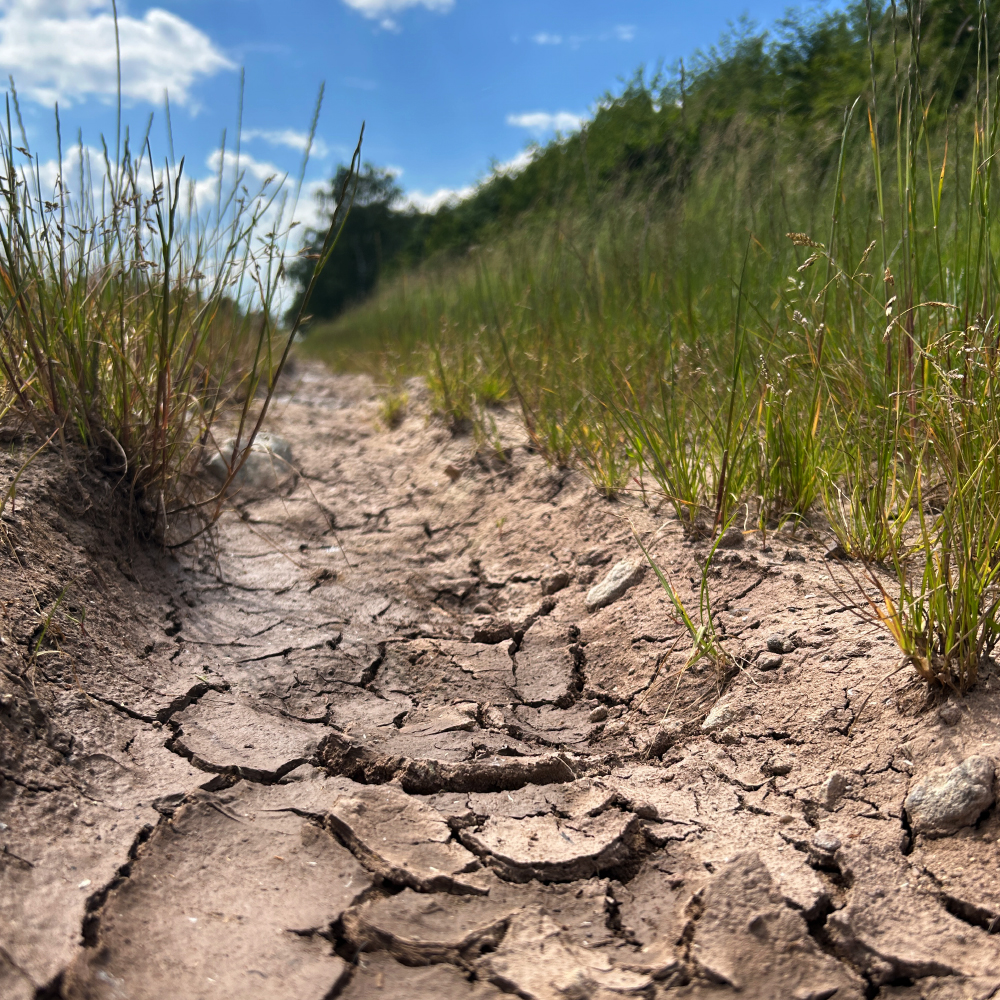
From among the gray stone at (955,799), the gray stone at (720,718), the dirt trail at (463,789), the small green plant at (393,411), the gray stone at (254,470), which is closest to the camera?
the dirt trail at (463,789)

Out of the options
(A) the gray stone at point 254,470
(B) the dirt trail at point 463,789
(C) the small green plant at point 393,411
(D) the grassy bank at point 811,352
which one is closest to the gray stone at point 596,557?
(B) the dirt trail at point 463,789

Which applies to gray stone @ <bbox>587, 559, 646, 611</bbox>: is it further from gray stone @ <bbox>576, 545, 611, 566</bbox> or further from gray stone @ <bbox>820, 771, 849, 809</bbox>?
gray stone @ <bbox>820, 771, 849, 809</bbox>

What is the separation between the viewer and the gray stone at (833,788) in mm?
1435

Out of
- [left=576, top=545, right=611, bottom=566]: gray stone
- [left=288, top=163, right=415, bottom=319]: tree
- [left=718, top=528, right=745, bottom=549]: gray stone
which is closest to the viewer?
[left=718, top=528, right=745, bottom=549]: gray stone

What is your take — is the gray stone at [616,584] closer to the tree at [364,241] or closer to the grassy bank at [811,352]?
the grassy bank at [811,352]

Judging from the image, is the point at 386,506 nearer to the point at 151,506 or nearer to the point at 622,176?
the point at 151,506

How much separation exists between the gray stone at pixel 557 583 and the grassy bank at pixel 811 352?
39cm

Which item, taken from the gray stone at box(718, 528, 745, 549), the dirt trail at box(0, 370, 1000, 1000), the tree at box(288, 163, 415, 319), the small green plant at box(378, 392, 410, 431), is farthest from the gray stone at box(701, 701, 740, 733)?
the tree at box(288, 163, 415, 319)

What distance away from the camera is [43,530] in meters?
2.01

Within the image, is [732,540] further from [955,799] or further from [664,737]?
[955,799]

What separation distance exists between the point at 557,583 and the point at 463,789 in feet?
3.37

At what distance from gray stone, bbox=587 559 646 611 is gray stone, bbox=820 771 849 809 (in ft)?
2.93

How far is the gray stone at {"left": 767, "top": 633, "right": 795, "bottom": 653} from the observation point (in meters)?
1.79

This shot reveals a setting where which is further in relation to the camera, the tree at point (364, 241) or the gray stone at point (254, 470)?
the tree at point (364, 241)
